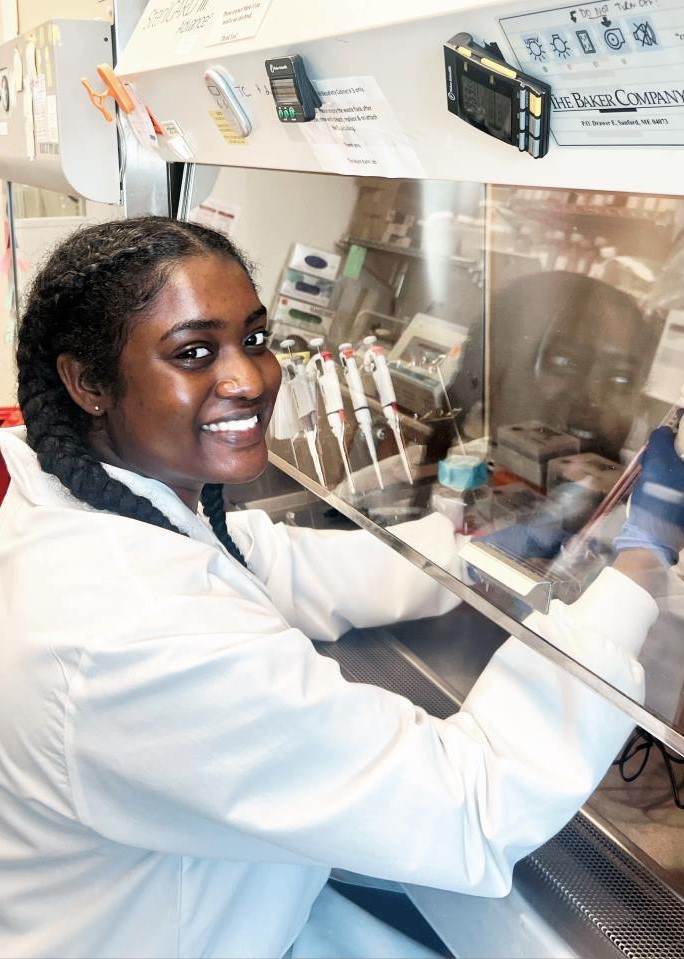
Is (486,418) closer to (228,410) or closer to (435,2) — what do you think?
(228,410)

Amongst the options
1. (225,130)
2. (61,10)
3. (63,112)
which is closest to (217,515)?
(225,130)

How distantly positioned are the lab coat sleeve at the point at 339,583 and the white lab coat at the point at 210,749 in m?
0.38

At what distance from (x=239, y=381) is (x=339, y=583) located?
523 mm

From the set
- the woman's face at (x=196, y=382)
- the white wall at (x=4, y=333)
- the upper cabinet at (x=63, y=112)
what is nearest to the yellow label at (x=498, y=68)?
the woman's face at (x=196, y=382)

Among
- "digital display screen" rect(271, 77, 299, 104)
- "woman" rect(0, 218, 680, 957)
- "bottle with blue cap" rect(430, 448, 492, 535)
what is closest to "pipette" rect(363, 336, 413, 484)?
"bottle with blue cap" rect(430, 448, 492, 535)

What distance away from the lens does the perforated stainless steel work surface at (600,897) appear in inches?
33.2

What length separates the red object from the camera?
1.98 m

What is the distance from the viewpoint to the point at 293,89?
34.1 inches

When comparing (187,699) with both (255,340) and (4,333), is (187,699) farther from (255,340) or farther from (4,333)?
(4,333)

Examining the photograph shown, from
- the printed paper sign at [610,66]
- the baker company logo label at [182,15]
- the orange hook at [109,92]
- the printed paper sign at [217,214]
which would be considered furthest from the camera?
the printed paper sign at [217,214]

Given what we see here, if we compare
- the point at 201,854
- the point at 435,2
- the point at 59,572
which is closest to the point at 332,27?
the point at 435,2

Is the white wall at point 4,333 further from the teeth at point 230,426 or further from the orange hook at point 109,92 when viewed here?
the teeth at point 230,426

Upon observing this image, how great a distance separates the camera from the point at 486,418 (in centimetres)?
152

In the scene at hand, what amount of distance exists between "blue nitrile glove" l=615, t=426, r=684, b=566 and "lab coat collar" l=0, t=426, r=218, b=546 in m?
0.54
